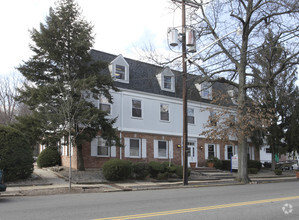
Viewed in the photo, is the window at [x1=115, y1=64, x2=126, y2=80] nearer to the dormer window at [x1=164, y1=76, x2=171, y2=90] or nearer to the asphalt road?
the dormer window at [x1=164, y1=76, x2=171, y2=90]

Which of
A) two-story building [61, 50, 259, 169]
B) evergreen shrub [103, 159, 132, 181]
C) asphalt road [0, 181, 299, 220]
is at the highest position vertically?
two-story building [61, 50, 259, 169]

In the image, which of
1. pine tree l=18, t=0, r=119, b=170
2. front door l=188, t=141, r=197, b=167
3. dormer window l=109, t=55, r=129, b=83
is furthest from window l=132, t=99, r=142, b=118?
front door l=188, t=141, r=197, b=167

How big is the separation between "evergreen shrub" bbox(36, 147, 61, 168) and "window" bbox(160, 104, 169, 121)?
29.9ft

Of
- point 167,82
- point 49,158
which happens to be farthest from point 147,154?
point 49,158

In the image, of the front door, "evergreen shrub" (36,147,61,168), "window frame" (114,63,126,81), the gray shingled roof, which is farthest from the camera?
the front door

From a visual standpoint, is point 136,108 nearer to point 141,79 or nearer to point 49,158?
point 141,79

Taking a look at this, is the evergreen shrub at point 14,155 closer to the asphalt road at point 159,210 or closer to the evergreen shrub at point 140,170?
the evergreen shrub at point 140,170

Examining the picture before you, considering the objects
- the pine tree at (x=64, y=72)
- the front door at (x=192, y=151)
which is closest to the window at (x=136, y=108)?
the pine tree at (x=64, y=72)

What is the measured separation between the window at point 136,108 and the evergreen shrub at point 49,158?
686 centimetres

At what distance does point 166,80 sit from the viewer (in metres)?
27.4

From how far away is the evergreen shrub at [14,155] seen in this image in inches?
617

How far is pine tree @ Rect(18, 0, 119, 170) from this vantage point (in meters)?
17.7

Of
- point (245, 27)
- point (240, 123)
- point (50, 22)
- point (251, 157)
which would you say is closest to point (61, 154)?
point (50, 22)

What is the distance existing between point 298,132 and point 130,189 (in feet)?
64.9
